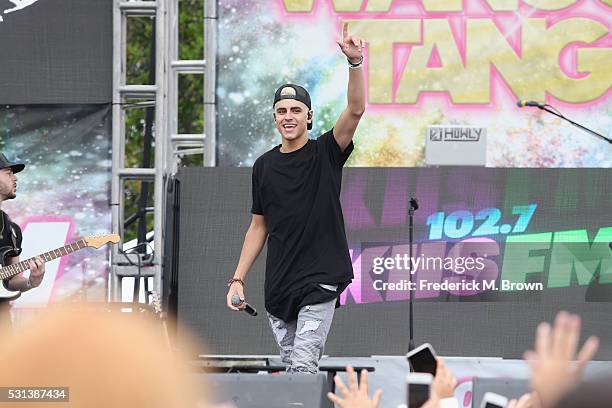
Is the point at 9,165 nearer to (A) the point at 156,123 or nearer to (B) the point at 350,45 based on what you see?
(A) the point at 156,123

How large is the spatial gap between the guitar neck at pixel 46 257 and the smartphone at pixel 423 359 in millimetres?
4809

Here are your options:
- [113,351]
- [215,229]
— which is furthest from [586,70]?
[113,351]

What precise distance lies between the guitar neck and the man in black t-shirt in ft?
8.63

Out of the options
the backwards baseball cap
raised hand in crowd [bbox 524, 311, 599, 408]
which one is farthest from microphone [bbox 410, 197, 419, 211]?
raised hand in crowd [bbox 524, 311, 599, 408]

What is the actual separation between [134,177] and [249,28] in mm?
2106

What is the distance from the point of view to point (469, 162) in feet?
27.1

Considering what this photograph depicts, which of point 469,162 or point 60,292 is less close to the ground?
point 469,162

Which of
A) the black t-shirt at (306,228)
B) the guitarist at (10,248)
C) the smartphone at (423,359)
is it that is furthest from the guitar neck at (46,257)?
the smartphone at (423,359)

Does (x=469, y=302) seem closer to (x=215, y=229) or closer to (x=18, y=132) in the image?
(x=215, y=229)

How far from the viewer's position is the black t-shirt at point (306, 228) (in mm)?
5418

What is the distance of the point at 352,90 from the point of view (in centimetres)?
518

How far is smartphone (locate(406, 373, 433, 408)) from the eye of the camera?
2736mm

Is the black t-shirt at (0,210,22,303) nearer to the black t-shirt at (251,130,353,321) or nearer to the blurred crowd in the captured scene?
the black t-shirt at (251,130,353,321)

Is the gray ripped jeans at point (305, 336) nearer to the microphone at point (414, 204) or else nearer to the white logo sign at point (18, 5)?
the microphone at point (414, 204)
